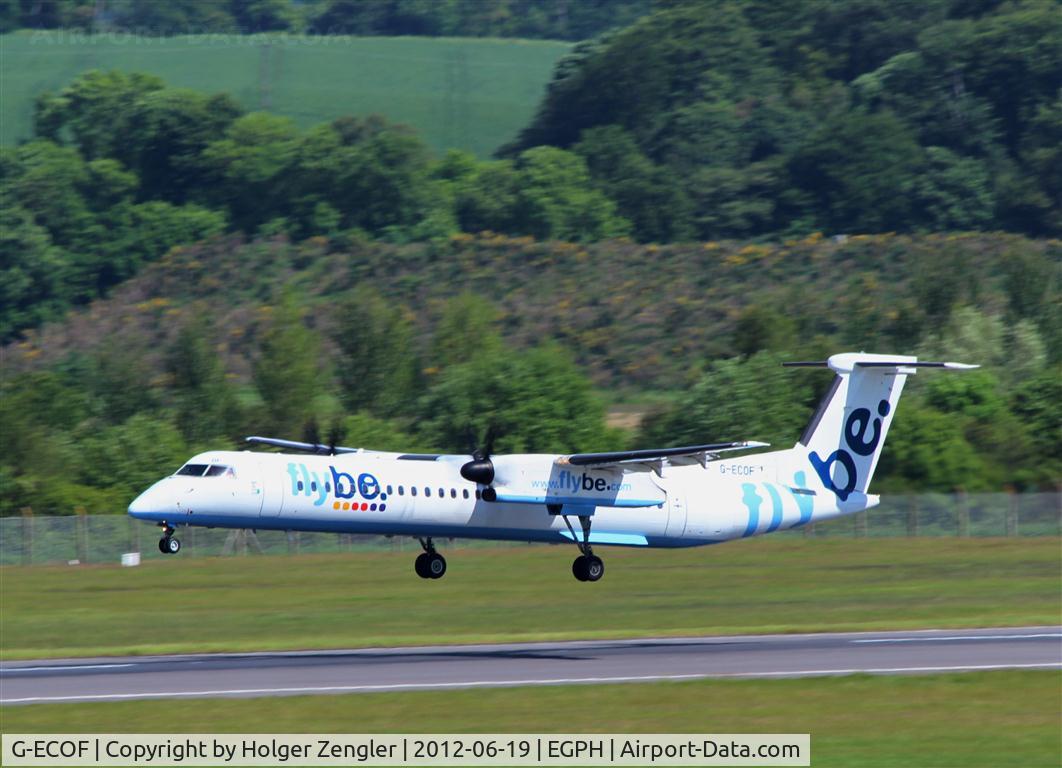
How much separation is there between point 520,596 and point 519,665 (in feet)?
51.3

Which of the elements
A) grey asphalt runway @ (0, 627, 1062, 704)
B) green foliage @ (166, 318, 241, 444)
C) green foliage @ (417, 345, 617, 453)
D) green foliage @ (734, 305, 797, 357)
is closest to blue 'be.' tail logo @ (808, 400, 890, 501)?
grey asphalt runway @ (0, 627, 1062, 704)

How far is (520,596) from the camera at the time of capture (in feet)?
199

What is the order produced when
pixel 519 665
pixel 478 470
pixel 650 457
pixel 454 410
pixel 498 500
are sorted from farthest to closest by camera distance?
1. pixel 454 410
2. pixel 519 665
3. pixel 498 500
4. pixel 478 470
5. pixel 650 457

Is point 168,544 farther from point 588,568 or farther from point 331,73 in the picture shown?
point 331,73

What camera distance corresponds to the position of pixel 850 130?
149 metres

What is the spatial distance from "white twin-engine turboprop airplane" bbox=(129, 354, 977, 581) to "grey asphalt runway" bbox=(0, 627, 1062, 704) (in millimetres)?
3593

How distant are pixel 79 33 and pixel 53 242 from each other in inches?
2188

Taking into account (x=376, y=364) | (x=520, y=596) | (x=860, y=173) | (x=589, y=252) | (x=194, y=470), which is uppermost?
(x=860, y=173)

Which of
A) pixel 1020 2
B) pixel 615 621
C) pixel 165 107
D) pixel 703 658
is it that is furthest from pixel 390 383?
pixel 1020 2

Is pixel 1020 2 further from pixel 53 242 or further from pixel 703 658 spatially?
pixel 703 658

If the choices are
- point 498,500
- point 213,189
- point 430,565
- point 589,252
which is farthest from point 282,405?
point 213,189

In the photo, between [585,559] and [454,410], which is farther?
[454,410]

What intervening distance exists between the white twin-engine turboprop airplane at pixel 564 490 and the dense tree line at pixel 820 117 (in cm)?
10044

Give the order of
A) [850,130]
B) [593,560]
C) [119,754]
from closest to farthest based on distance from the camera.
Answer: [119,754] → [593,560] → [850,130]
